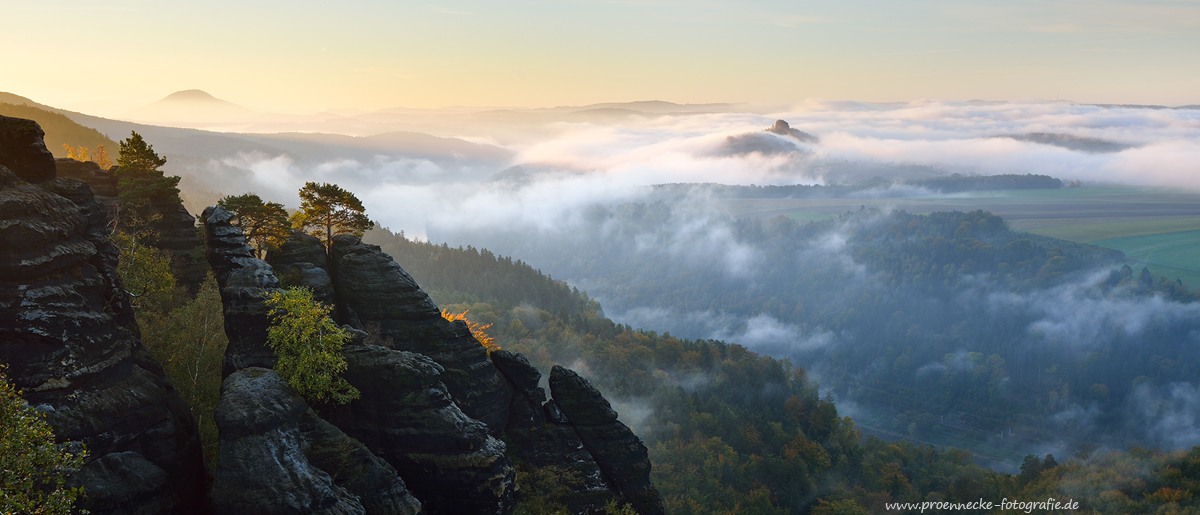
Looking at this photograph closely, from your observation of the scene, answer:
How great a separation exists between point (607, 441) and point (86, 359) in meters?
36.5

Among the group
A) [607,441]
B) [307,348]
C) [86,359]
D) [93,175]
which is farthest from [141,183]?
[607,441]

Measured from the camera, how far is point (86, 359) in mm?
29469

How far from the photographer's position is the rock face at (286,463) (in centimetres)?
2920

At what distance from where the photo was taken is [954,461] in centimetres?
17475

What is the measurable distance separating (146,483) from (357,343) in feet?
43.9

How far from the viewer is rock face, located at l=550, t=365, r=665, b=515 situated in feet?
171

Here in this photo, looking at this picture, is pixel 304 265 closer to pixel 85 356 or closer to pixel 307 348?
pixel 307 348

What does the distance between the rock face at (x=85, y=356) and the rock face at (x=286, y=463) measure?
3.62 metres

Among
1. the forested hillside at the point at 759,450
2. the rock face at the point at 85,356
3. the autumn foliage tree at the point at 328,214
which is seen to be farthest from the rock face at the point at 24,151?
the forested hillside at the point at 759,450

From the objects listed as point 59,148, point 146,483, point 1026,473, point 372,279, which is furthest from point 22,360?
point 59,148

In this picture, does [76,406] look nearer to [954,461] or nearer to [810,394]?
[810,394]

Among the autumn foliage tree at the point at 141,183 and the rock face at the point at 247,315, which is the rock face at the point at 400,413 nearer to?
the rock face at the point at 247,315

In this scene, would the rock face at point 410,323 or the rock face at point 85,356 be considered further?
the rock face at point 410,323

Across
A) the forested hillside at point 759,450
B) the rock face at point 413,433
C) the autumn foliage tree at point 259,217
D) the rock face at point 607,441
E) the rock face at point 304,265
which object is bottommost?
the forested hillside at point 759,450
